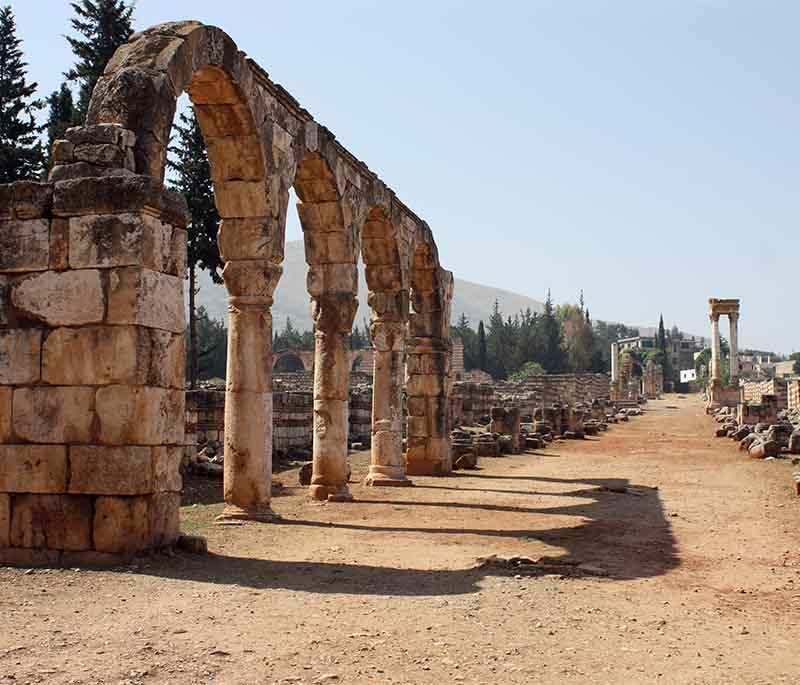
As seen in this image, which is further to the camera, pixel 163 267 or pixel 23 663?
pixel 163 267

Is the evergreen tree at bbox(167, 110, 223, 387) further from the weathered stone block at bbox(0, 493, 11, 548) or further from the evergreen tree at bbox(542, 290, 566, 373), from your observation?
the evergreen tree at bbox(542, 290, 566, 373)

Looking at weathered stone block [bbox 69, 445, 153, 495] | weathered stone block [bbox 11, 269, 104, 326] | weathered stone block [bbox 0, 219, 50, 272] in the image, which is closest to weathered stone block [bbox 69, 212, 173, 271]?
weathered stone block [bbox 11, 269, 104, 326]

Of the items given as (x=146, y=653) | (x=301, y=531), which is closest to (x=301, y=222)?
(x=301, y=531)

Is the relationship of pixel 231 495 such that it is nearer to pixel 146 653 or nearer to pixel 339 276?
pixel 339 276

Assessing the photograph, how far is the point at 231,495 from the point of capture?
418 inches

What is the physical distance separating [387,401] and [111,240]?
932 cm

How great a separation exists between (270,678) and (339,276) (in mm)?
9562

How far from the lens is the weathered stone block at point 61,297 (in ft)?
23.5

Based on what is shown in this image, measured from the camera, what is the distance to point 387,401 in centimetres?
1606

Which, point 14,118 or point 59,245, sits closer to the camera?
point 59,245

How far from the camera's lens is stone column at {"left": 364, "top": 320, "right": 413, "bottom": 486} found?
625 inches

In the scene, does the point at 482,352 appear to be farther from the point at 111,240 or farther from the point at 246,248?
the point at 111,240

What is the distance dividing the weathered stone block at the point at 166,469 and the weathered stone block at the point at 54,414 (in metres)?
0.54

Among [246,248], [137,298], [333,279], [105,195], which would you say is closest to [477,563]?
[137,298]
